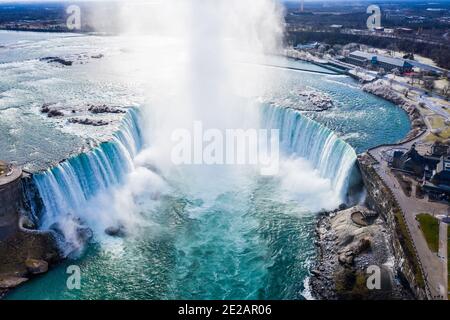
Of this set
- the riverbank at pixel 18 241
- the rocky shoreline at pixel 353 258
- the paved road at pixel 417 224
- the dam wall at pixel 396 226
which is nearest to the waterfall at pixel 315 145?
the dam wall at pixel 396 226

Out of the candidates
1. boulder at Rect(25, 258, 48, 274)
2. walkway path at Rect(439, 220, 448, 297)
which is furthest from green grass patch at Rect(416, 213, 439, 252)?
boulder at Rect(25, 258, 48, 274)

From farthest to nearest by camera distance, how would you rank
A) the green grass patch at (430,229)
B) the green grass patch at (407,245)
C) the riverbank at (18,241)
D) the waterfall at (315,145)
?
1. the waterfall at (315,145)
2. the riverbank at (18,241)
3. the green grass patch at (430,229)
4. the green grass patch at (407,245)

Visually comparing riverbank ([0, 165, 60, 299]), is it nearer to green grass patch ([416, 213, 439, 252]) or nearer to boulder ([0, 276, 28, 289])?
boulder ([0, 276, 28, 289])

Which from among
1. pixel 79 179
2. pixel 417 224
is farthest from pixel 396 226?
pixel 79 179

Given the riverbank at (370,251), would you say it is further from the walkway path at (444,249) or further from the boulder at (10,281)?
the boulder at (10,281)

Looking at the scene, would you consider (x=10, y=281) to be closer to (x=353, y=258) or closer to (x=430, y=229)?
(x=353, y=258)
